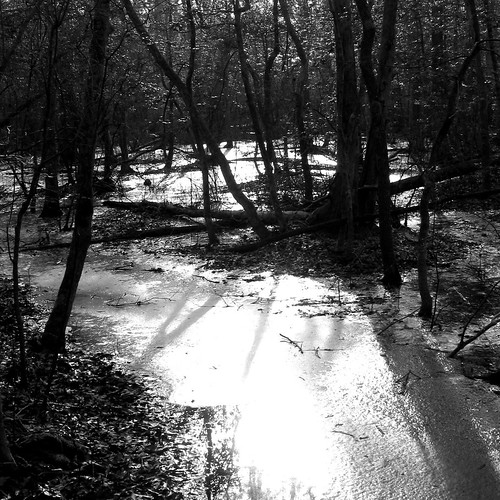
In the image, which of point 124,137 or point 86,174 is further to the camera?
point 124,137

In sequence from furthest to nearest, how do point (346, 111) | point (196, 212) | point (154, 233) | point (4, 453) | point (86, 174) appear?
point (196, 212) < point (154, 233) < point (346, 111) < point (86, 174) < point (4, 453)

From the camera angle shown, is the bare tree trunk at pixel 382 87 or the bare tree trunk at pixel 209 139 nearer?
the bare tree trunk at pixel 382 87

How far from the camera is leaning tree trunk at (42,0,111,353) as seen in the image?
6520mm

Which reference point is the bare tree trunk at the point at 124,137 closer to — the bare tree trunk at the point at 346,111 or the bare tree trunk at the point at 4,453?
the bare tree trunk at the point at 346,111

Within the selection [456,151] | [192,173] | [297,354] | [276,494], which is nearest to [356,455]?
[276,494]

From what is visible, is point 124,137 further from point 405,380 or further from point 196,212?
point 405,380

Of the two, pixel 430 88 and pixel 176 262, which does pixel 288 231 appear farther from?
pixel 430 88

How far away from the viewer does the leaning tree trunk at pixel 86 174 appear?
21.4ft

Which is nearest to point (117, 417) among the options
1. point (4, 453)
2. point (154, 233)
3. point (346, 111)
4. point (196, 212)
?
point (4, 453)

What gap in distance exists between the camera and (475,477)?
15.8 ft

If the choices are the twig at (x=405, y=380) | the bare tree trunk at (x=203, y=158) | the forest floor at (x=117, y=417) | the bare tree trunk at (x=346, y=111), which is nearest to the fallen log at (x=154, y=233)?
the bare tree trunk at (x=203, y=158)

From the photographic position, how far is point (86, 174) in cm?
681

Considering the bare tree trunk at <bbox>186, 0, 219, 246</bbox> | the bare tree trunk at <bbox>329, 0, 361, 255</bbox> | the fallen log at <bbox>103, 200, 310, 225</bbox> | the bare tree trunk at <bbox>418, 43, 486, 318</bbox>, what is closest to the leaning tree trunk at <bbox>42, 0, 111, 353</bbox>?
the bare tree trunk at <bbox>418, 43, 486, 318</bbox>

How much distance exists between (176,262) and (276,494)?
339 inches
